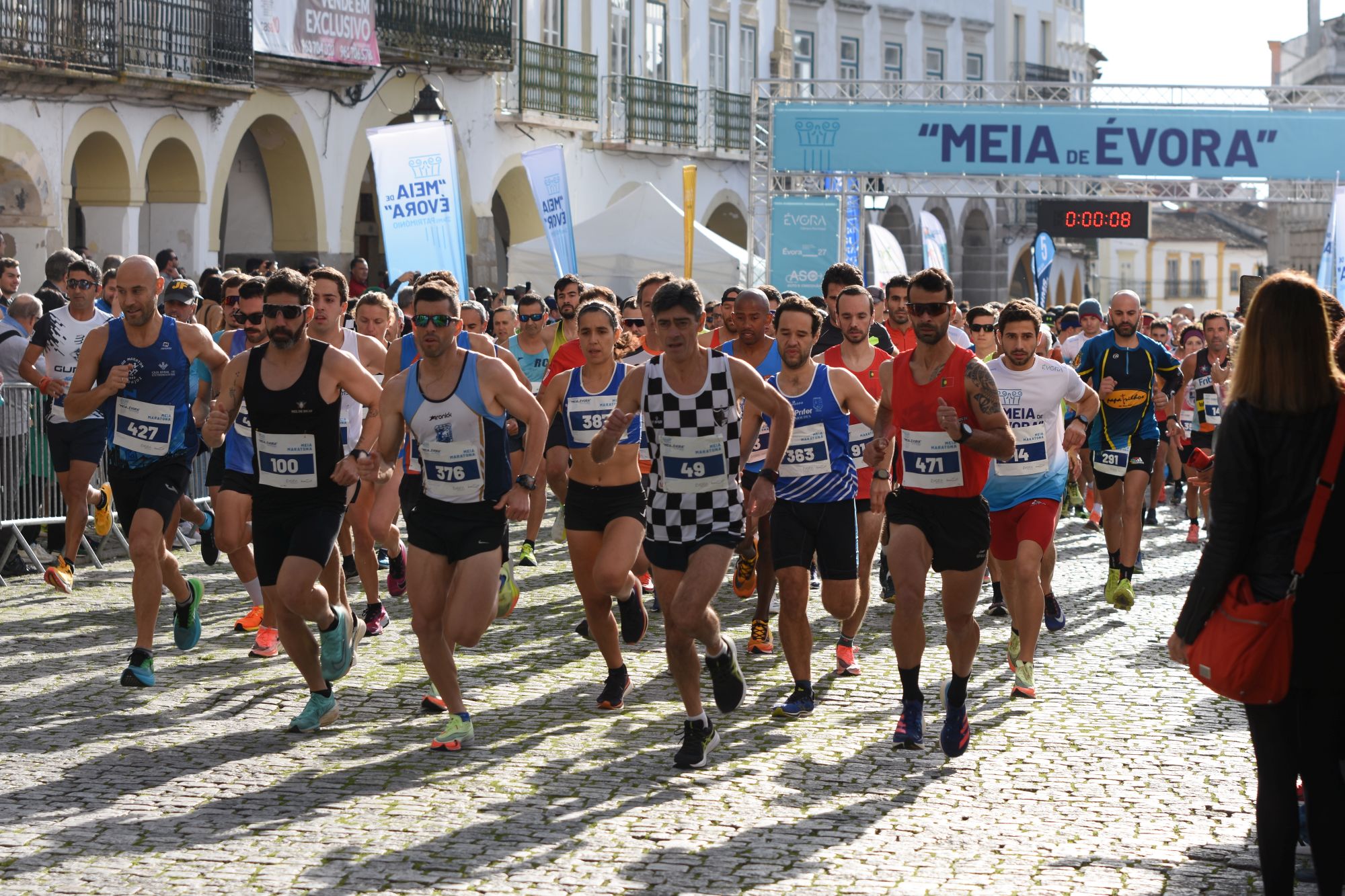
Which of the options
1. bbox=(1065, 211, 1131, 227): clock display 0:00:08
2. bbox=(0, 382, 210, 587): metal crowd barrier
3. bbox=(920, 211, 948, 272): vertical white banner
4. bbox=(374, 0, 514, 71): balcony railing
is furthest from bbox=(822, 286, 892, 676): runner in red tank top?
bbox=(920, 211, 948, 272): vertical white banner

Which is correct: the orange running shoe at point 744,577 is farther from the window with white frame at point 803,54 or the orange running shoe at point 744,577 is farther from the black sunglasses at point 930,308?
the window with white frame at point 803,54

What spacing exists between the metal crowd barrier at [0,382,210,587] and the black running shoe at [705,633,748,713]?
6.64 metres

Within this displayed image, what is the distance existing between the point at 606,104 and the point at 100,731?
2778cm

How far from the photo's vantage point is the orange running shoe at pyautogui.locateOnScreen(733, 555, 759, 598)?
1141 cm

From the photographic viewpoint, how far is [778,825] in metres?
6.62

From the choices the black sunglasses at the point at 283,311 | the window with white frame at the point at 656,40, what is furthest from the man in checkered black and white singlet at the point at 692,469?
the window with white frame at the point at 656,40

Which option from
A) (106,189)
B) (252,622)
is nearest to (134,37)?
(106,189)

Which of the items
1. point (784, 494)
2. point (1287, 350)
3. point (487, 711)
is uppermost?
point (1287, 350)

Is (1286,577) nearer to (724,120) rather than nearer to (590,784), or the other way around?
(590,784)

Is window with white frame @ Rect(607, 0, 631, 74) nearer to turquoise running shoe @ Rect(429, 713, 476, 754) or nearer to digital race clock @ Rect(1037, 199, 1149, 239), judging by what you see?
digital race clock @ Rect(1037, 199, 1149, 239)

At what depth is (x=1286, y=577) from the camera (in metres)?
5.11

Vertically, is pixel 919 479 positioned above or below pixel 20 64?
below

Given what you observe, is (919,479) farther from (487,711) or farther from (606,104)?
(606,104)

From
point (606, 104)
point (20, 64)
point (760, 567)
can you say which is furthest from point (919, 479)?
point (606, 104)
